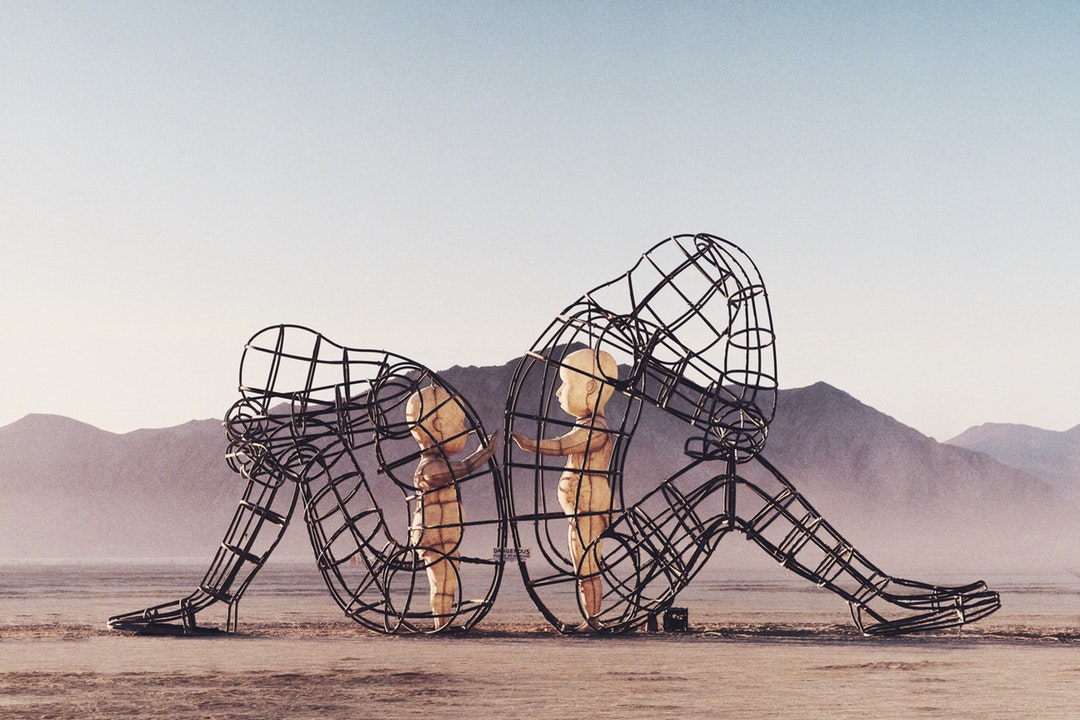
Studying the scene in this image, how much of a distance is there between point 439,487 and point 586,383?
10.2ft

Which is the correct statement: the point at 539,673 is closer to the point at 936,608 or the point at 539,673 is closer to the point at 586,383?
the point at 586,383

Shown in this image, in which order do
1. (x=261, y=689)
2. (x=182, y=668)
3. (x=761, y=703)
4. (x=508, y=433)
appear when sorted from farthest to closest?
1. (x=508, y=433)
2. (x=182, y=668)
3. (x=261, y=689)
4. (x=761, y=703)

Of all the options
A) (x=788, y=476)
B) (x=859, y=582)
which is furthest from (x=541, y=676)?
(x=788, y=476)

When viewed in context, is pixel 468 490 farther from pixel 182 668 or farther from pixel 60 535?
pixel 182 668

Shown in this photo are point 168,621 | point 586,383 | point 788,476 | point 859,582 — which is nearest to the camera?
point 859,582

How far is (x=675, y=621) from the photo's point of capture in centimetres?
2564

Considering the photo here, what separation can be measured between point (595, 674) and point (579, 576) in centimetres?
497

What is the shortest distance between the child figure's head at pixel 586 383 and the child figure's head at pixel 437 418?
6.24ft

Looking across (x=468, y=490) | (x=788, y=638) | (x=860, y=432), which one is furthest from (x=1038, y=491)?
(x=788, y=638)

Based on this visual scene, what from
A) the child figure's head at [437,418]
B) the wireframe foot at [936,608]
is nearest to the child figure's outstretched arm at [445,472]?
the child figure's head at [437,418]

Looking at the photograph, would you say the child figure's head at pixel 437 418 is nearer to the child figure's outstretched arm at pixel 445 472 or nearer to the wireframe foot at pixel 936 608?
the child figure's outstretched arm at pixel 445 472

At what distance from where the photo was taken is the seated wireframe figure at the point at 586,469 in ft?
79.5

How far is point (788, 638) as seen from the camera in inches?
986

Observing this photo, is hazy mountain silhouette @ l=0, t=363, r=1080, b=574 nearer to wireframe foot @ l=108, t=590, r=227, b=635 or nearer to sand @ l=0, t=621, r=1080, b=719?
wireframe foot @ l=108, t=590, r=227, b=635
